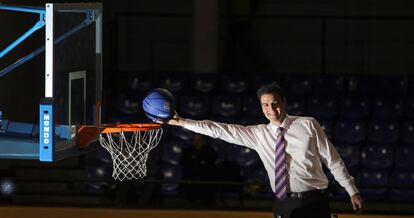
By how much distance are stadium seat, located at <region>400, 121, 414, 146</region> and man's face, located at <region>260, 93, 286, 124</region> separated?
5.25 meters

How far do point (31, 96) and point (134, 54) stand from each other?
2.21m

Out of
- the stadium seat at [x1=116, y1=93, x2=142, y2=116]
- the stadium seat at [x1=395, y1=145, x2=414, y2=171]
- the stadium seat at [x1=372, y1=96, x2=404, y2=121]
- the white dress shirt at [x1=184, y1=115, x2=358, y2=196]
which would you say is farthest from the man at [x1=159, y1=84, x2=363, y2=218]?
the stadium seat at [x1=116, y1=93, x2=142, y2=116]

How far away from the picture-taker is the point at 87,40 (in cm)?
712

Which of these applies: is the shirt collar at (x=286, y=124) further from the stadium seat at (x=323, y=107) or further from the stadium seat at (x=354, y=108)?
the stadium seat at (x=354, y=108)

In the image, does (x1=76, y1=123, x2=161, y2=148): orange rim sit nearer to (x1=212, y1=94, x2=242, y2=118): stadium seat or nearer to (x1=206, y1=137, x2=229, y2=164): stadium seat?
(x1=206, y1=137, x2=229, y2=164): stadium seat

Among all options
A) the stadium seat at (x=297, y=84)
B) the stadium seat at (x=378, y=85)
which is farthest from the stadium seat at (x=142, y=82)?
the stadium seat at (x=378, y=85)

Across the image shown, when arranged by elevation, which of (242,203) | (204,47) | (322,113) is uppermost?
(204,47)

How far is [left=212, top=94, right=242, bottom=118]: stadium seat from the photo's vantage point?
11750mm

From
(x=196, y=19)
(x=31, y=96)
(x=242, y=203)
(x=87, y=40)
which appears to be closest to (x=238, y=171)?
(x=242, y=203)

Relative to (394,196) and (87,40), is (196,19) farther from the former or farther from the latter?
(87,40)

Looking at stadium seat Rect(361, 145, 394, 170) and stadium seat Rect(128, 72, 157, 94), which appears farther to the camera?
stadium seat Rect(128, 72, 157, 94)

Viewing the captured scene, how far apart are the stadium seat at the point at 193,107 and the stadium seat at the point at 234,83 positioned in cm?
42

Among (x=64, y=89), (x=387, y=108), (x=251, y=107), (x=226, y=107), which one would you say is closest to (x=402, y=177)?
(x=387, y=108)

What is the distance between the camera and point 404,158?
11227 mm
